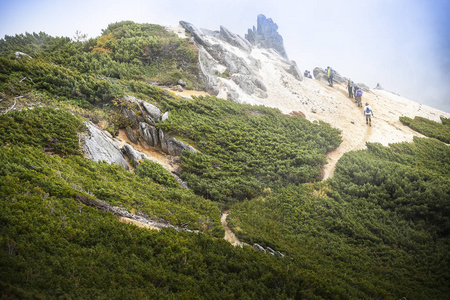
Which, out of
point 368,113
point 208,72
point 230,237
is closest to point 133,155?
point 230,237

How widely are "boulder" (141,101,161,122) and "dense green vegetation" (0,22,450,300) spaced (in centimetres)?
109

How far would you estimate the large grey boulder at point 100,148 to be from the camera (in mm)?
11713

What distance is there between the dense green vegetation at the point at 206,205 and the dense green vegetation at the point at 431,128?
14.5 inches

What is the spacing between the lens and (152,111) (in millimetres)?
17422

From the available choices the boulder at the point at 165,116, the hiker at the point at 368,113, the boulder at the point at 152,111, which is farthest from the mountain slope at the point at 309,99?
the boulder at the point at 152,111

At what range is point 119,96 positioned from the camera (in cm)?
1708

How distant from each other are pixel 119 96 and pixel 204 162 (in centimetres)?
833

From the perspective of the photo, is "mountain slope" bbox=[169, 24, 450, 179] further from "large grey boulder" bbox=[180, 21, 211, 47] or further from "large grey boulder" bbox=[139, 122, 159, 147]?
"large grey boulder" bbox=[139, 122, 159, 147]

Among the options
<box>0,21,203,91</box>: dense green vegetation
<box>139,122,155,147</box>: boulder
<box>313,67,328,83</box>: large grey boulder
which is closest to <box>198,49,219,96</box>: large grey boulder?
<box>0,21,203,91</box>: dense green vegetation

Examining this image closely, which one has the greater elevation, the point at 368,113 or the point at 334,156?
the point at 368,113

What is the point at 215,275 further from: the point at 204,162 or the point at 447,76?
the point at 447,76

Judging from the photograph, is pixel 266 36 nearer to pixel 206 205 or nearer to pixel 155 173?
pixel 155 173

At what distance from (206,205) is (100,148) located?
667cm


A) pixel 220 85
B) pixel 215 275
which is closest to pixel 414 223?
pixel 215 275
